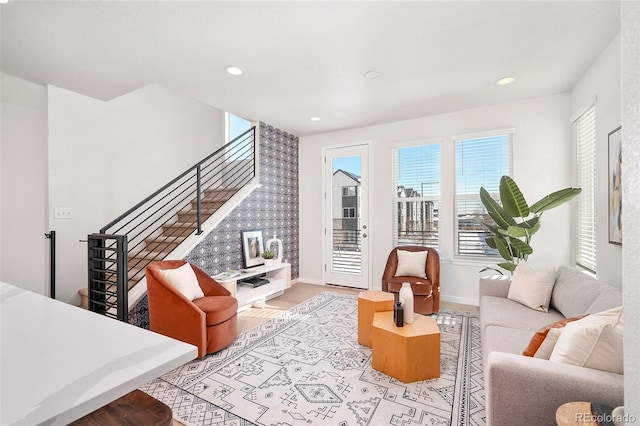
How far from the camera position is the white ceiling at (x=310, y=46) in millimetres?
2053

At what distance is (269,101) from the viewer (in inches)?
147

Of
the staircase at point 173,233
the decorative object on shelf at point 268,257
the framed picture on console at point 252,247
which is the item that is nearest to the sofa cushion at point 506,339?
the decorative object on shelf at point 268,257

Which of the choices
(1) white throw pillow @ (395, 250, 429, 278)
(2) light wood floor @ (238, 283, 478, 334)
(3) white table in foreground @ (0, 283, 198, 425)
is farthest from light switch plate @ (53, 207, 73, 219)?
(1) white throw pillow @ (395, 250, 429, 278)

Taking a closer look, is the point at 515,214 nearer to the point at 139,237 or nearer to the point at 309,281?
the point at 309,281

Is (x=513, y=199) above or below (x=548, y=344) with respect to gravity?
above

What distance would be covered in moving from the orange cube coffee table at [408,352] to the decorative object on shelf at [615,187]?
1585 millimetres

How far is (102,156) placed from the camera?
12.9 feet

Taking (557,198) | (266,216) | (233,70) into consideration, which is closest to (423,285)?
(557,198)

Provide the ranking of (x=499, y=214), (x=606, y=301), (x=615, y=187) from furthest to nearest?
(x=499, y=214) < (x=615, y=187) < (x=606, y=301)

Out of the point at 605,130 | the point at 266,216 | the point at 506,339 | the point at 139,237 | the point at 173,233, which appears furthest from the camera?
the point at 266,216

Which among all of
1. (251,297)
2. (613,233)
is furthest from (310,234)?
(613,233)

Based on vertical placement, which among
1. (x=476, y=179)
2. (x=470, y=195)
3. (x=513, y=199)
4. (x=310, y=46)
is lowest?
(x=513, y=199)

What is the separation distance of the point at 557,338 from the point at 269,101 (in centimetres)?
350

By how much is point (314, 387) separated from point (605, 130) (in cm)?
318
